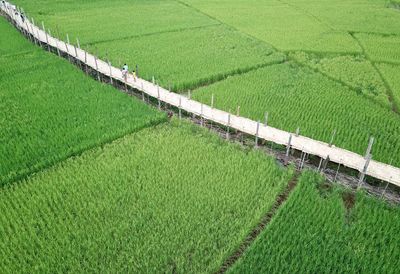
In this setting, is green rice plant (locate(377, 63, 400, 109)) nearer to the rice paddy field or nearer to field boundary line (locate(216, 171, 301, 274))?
the rice paddy field

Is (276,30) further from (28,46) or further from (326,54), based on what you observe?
(28,46)

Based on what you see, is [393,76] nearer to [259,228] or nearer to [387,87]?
[387,87]

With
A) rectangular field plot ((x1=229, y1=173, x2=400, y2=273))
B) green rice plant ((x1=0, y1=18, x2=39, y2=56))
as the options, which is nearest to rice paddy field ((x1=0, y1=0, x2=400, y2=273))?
rectangular field plot ((x1=229, y1=173, x2=400, y2=273))

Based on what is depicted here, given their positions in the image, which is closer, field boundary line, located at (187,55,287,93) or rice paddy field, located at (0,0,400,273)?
rice paddy field, located at (0,0,400,273)

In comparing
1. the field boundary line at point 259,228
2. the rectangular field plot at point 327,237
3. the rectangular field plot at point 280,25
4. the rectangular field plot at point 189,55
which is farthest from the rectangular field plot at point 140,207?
the rectangular field plot at point 280,25

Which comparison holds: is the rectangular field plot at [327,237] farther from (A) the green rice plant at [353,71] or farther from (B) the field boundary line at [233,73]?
(B) the field boundary line at [233,73]

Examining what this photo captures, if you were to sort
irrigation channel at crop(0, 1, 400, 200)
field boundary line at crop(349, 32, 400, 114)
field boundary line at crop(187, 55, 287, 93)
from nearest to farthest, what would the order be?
1. irrigation channel at crop(0, 1, 400, 200)
2. field boundary line at crop(349, 32, 400, 114)
3. field boundary line at crop(187, 55, 287, 93)
